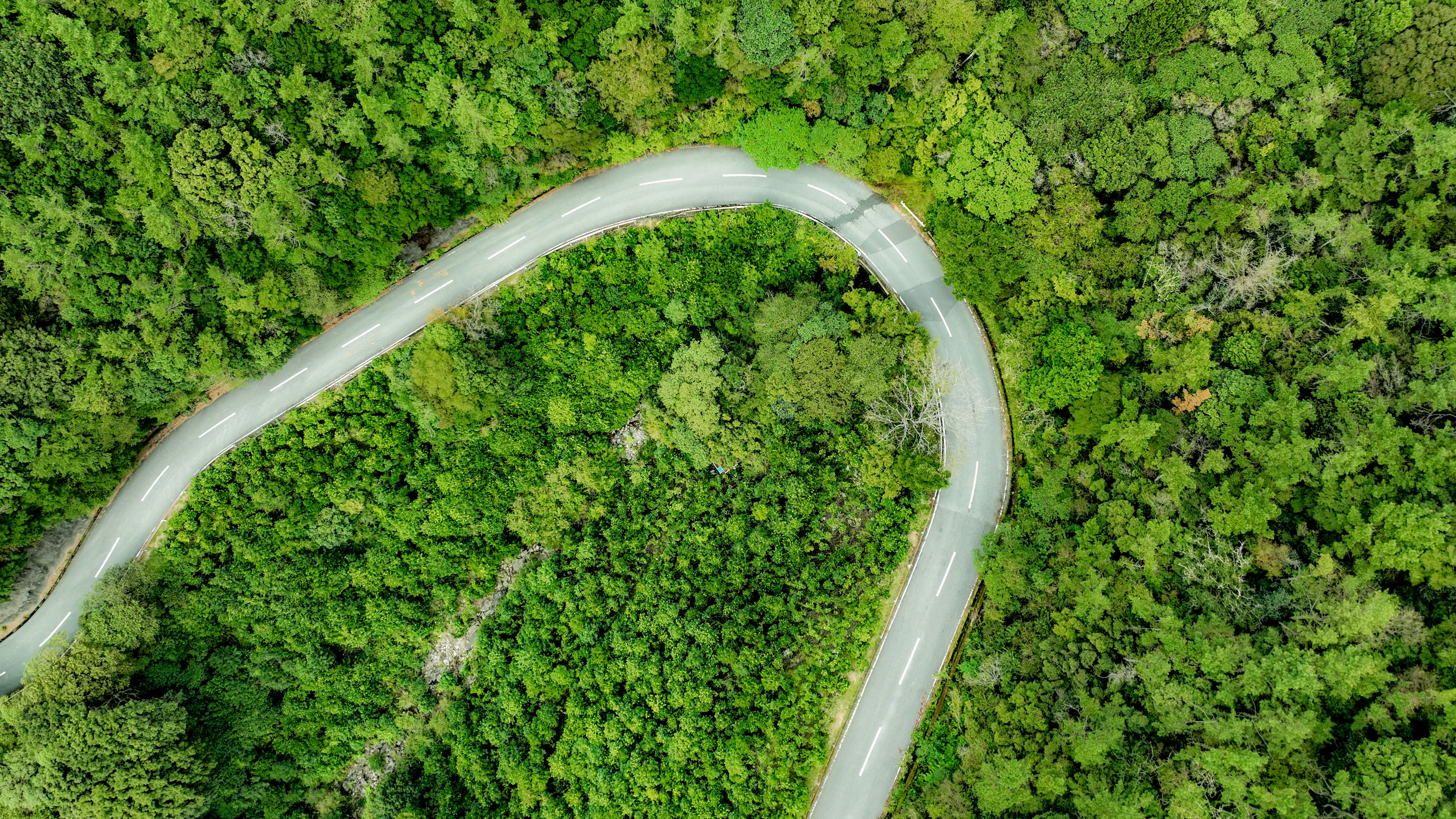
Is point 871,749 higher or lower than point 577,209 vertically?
lower

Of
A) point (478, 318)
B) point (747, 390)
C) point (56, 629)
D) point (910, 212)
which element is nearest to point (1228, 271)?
point (910, 212)

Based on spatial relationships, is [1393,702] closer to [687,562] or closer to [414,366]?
[687,562]

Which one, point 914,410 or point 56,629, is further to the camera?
point 56,629

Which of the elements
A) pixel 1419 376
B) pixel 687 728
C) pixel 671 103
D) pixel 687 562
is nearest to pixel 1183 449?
pixel 1419 376

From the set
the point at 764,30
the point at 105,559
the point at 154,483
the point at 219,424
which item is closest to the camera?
the point at 764,30

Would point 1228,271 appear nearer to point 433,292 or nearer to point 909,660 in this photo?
point 909,660

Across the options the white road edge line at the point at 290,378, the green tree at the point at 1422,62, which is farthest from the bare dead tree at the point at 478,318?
the green tree at the point at 1422,62

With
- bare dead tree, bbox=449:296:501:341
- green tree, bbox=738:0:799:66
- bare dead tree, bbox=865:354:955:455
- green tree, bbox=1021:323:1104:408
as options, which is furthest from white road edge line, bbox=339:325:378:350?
green tree, bbox=1021:323:1104:408
